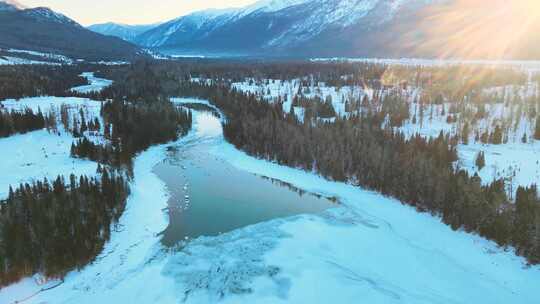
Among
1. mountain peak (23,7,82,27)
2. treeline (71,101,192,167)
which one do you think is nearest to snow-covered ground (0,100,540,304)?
treeline (71,101,192,167)

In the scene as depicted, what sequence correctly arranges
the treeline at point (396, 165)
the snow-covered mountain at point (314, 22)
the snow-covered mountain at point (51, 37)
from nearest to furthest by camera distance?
the treeline at point (396, 165)
the snow-covered mountain at point (51, 37)
the snow-covered mountain at point (314, 22)

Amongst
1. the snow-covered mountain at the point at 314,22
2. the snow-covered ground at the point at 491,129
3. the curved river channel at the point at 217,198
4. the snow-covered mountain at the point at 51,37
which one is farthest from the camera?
the snow-covered mountain at the point at 314,22

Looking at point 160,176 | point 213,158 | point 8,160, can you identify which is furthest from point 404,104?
point 8,160

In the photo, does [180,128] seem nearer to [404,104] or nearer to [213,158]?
[213,158]

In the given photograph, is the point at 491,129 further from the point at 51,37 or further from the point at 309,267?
the point at 51,37

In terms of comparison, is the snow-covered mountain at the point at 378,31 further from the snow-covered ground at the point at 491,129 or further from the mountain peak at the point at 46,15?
the mountain peak at the point at 46,15

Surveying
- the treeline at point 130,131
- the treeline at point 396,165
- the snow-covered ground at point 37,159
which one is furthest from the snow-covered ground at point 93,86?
the treeline at point 396,165
